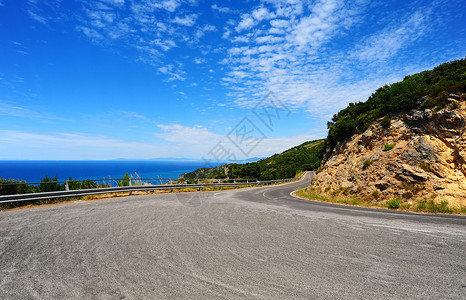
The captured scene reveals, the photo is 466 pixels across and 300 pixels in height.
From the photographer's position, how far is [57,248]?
205 inches

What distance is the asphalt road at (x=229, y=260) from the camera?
11.2 ft

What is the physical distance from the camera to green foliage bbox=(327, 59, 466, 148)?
608 inches

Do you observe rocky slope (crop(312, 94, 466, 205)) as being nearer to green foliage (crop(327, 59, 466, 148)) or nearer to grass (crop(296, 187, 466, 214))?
grass (crop(296, 187, 466, 214))

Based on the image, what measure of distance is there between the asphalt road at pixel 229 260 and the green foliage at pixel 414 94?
12.4 m

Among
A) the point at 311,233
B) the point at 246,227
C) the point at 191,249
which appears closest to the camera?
the point at 191,249

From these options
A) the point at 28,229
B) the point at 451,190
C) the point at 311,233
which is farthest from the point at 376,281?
the point at 451,190

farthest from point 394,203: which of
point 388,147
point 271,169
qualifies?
point 271,169

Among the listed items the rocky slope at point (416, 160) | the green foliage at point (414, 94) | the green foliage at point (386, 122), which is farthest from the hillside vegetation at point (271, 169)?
the rocky slope at point (416, 160)

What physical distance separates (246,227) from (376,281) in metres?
4.22

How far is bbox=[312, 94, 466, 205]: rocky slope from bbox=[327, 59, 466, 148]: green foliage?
2.24 ft

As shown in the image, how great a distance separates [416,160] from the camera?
1430 cm

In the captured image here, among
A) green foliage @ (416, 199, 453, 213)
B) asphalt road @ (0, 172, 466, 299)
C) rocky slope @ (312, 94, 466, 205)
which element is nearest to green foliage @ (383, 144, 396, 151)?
rocky slope @ (312, 94, 466, 205)

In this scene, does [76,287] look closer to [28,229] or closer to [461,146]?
[28,229]

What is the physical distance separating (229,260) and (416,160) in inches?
609
